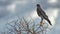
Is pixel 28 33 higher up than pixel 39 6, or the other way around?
pixel 39 6

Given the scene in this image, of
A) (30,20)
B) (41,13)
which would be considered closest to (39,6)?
(41,13)

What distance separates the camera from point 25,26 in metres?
11.4

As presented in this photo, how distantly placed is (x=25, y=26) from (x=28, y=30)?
275 mm

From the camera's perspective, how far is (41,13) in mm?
12789

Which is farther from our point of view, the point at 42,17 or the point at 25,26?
the point at 42,17

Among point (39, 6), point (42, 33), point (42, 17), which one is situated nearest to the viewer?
point (42, 33)

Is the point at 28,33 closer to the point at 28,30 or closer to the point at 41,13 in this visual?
the point at 28,30

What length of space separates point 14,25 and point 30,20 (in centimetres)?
87

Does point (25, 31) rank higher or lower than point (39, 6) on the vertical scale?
lower

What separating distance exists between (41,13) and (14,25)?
79.2 inches

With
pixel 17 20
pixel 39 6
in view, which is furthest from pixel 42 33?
pixel 39 6

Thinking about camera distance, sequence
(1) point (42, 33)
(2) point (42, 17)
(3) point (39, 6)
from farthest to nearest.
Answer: (3) point (39, 6) → (2) point (42, 17) → (1) point (42, 33)

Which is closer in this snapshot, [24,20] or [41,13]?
[24,20]

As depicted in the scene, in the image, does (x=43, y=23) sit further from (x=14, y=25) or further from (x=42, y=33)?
(x=14, y=25)
